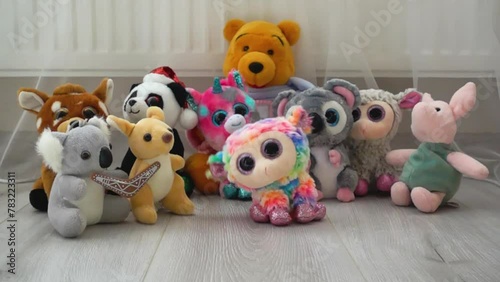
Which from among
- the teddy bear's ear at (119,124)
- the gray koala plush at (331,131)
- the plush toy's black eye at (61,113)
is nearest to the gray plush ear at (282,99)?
the gray koala plush at (331,131)

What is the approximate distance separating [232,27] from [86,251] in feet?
2.40

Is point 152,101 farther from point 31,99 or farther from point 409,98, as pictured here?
point 409,98

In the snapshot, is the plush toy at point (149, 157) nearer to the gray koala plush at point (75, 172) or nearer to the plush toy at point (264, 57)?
the gray koala plush at point (75, 172)

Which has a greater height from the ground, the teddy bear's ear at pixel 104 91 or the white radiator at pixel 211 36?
the white radiator at pixel 211 36

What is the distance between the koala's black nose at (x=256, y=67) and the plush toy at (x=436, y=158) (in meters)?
0.37

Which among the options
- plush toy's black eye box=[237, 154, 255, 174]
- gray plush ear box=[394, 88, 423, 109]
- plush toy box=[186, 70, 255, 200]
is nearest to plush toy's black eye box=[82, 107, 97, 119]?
plush toy box=[186, 70, 255, 200]

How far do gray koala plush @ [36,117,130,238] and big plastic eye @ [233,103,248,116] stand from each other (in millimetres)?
336

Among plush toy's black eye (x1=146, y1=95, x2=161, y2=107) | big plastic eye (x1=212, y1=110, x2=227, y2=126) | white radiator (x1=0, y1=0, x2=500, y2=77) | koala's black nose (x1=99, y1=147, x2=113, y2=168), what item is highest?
white radiator (x1=0, y1=0, x2=500, y2=77)

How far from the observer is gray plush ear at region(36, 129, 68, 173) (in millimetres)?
1184

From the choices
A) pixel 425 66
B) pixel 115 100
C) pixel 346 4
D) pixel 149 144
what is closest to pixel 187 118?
pixel 149 144

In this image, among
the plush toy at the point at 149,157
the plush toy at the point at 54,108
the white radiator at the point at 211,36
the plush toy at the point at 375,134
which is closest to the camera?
the plush toy at the point at 149,157

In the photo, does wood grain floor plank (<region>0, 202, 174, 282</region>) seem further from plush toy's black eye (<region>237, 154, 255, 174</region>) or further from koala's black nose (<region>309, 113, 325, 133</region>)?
koala's black nose (<region>309, 113, 325, 133</region>)

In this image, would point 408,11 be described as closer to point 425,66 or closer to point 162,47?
point 425,66

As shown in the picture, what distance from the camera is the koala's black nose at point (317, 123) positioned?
1418 mm
